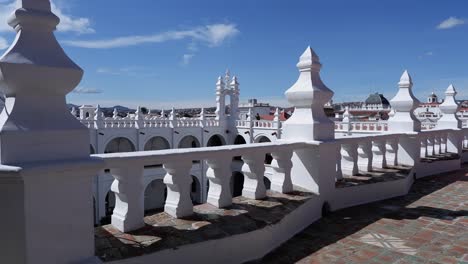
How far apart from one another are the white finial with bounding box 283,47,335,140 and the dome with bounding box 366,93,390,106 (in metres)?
75.9

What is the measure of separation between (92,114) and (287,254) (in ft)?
84.2

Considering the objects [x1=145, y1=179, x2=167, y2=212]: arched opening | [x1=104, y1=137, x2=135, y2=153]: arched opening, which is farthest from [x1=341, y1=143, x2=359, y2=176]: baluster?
[x1=145, y1=179, x2=167, y2=212]: arched opening

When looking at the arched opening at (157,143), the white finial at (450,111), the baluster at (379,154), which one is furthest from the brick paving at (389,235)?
the arched opening at (157,143)

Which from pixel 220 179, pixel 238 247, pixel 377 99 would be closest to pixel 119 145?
pixel 220 179

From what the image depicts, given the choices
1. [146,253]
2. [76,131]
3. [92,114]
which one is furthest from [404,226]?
[92,114]

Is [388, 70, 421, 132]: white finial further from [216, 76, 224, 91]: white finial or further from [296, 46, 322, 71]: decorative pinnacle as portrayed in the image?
[216, 76, 224, 91]: white finial

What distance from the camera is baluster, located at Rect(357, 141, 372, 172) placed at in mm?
5031

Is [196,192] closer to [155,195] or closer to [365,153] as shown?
[155,195]

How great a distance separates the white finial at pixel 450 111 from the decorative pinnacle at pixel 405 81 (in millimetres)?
3206

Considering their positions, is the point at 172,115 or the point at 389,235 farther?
the point at 172,115

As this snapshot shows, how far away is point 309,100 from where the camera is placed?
12.2ft

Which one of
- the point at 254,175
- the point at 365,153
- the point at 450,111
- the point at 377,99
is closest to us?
the point at 254,175

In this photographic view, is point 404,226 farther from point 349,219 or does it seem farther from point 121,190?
point 121,190

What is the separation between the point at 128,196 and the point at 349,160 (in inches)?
135
